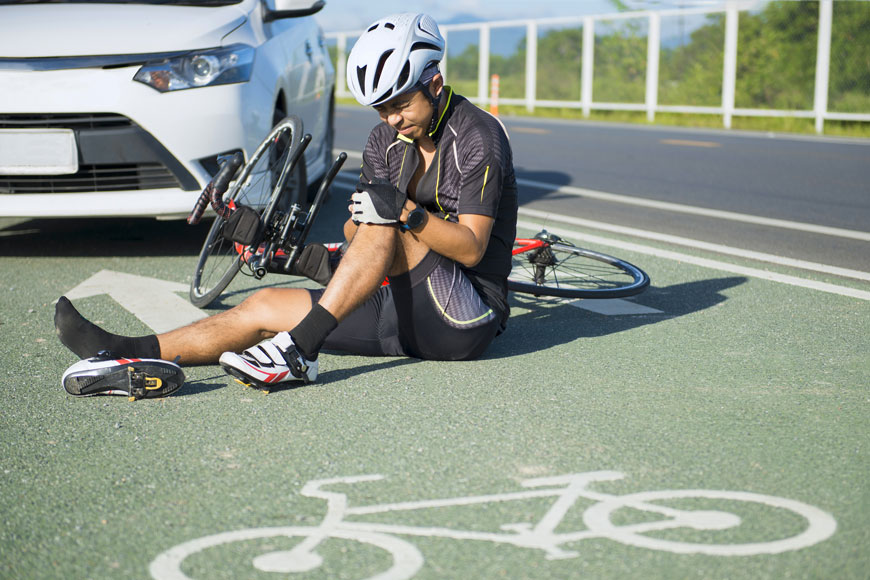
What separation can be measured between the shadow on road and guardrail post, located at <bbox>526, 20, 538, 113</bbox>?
25610 mm

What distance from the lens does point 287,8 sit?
22.9 feet

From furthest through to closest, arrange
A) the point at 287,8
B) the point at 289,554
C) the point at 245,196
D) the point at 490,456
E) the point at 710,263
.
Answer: the point at 287,8 < the point at 710,263 < the point at 245,196 < the point at 490,456 < the point at 289,554

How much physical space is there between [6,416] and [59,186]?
2810mm

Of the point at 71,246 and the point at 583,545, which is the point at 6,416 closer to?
the point at 583,545

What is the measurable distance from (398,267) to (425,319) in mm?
232

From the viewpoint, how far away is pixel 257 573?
255cm

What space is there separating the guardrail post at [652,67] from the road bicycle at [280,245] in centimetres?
2182

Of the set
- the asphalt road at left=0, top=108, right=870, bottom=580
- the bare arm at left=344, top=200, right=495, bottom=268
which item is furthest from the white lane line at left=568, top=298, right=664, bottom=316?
the bare arm at left=344, top=200, right=495, bottom=268

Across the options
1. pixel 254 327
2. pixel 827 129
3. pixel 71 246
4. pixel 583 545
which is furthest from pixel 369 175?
pixel 827 129

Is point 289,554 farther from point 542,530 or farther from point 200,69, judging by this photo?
point 200,69

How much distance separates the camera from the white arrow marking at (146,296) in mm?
5301

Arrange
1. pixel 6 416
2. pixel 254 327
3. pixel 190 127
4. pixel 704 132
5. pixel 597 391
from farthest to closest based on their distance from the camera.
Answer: pixel 704 132
pixel 190 127
pixel 254 327
pixel 597 391
pixel 6 416

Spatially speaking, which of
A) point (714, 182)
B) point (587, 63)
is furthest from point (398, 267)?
point (587, 63)

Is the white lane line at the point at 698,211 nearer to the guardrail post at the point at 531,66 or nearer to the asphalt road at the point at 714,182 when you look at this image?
the asphalt road at the point at 714,182
